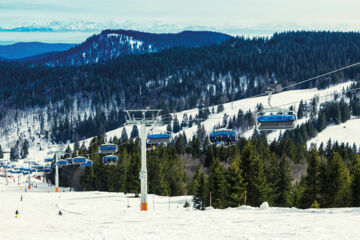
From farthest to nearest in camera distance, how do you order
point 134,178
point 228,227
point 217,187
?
point 134,178 → point 217,187 → point 228,227

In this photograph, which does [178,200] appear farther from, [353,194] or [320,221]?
[320,221]

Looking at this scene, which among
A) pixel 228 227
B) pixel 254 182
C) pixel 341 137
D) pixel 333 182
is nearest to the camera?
pixel 228 227

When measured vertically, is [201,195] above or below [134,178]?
below

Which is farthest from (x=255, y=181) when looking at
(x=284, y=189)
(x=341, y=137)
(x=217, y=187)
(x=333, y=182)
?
(x=341, y=137)

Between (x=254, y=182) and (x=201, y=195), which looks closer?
(x=254, y=182)

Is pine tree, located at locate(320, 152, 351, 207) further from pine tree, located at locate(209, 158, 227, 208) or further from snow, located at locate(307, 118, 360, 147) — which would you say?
snow, located at locate(307, 118, 360, 147)

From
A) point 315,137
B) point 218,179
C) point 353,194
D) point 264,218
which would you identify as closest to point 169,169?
point 218,179

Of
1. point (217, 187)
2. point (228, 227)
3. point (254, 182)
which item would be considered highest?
point (254, 182)

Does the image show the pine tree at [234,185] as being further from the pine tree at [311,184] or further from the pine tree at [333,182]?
the pine tree at [333,182]

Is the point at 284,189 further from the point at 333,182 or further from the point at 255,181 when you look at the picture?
the point at 255,181

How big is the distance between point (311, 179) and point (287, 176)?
905 cm

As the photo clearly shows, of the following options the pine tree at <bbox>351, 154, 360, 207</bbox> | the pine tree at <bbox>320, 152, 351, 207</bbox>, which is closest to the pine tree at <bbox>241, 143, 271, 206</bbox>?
the pine tree at <bbox>320, 152, 351, 207</bbox>

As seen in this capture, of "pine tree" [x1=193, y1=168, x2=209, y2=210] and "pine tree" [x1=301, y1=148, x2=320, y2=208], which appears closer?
"pine tree" [x1=301, y1=148, x2=320, y2=208]

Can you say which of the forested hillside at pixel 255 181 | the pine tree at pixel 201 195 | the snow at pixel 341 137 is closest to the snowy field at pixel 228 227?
the forested hillside at pixel 255 181
